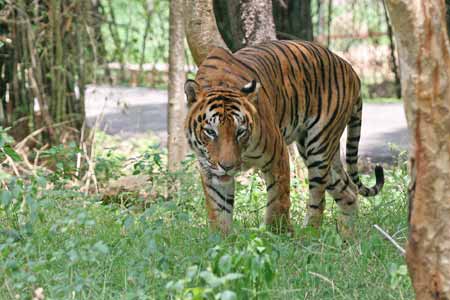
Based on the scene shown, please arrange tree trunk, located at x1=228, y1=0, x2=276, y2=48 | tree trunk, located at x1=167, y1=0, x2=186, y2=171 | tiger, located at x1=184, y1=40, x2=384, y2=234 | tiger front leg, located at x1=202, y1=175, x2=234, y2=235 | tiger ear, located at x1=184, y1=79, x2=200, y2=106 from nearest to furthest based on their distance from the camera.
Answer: tiger, located at x1=184, y1=40, x2=384, y2=234 → tiger ear, located at x1=184, y1=79, x2=200, y2=106 → tiger front leg, located at x1=202, y1=175, x2=234, y2=235 → tree trunk, located at x1=228, y1=0, x2=276, y2=48 → tree trunk, located at x1=167, y1=0, x2=186, y2=171

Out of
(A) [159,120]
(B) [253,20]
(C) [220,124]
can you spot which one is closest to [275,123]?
(C) [220,124]

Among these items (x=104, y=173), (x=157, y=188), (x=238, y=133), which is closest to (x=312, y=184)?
(x=238, y=133)

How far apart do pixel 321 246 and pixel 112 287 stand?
4.07 feet

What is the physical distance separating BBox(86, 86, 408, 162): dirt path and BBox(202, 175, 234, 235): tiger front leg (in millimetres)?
4541

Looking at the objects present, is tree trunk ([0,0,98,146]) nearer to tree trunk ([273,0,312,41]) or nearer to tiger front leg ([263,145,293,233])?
tree trunk ([273,0,312,41])

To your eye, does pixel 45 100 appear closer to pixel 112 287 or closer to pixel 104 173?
pixel 104 173

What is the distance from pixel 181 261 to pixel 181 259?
117 mm

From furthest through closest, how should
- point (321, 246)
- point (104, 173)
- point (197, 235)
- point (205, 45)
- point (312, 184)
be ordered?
point (104, 173)
point (205, 45)
point (312, 184)
point (197, 235)
point (321, 246)

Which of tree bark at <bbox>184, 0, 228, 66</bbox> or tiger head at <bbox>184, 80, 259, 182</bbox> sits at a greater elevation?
tree bark at <bbox>184, 0, 228, 66</bbox>

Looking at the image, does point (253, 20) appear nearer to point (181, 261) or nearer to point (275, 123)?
point (275, 123)

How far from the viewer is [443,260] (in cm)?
359

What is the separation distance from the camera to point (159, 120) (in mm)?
13031

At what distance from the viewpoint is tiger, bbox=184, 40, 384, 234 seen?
525 cm

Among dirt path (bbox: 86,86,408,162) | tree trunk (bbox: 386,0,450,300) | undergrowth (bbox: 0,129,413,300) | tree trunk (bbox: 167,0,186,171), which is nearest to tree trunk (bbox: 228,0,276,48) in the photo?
tree trunk (bbox: 167,0,186,171)
